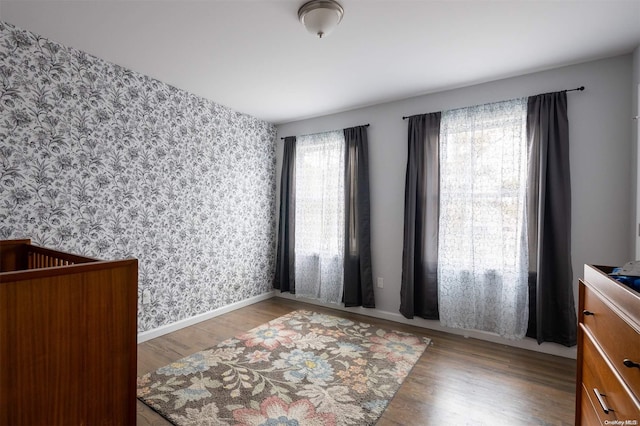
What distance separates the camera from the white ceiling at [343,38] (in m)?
1.86

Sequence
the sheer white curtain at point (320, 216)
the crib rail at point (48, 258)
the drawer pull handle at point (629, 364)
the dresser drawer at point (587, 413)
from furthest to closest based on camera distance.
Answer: the sheer white curtain at point (320, 216) < the crib rail at point (48, 258) < the dresser drawer at point (587, 413) < the drawer pull handle at point (629, 364)

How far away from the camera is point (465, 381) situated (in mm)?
2176

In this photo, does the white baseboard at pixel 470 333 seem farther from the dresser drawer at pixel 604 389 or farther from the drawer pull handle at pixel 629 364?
the drawer pull handle at pixel 629 364

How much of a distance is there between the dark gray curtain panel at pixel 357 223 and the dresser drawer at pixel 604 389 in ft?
7.40

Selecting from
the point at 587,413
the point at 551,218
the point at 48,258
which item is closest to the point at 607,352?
the point at 587,413

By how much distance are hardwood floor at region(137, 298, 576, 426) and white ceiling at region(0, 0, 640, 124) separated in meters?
2.54

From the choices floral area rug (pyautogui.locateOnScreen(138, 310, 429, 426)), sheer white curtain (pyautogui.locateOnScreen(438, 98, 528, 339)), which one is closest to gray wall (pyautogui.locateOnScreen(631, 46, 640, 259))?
sheer white curtain (pyautogui.locateOnScreen(438, 98, 528, 339))

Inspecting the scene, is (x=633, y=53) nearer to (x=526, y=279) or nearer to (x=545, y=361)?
(x=526, y=279)

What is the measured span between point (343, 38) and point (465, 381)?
8.87ft

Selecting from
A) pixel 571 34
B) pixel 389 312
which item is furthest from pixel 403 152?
pixel 389 312

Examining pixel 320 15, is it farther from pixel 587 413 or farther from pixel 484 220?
pixel 587 413

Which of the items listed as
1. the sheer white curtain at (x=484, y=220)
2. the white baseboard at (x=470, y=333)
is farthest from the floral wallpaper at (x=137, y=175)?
the sheer white curtain at (x=484, y=220)

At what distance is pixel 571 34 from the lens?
6.91ft

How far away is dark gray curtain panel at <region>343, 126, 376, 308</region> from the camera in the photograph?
3566mm
